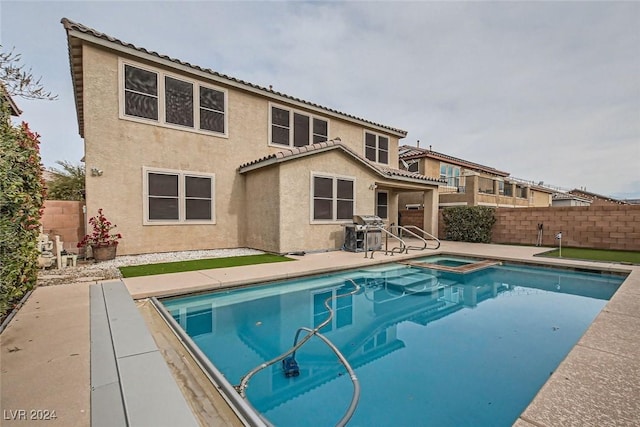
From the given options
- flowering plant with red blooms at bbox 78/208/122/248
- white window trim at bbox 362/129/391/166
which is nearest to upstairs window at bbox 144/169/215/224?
flowering plant with red blooms at bbox 78/208/122/248

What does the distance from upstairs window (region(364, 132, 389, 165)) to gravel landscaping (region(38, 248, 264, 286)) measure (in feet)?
30.9

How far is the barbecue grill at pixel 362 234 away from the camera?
11742 mm

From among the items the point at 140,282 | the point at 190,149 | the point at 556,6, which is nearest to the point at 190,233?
the point at 190,149

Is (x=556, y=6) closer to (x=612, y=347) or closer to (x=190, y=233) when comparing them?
(x=612, y=347)

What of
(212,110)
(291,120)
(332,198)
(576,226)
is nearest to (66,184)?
(212,110)

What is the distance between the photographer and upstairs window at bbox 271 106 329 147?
1334cm

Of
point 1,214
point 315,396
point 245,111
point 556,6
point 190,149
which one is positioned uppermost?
point 556,6

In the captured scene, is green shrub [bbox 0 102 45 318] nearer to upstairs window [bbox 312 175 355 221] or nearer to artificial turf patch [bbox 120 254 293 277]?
artificial turf patch [bbox 120 254 293 277]

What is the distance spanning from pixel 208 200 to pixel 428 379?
10.2m

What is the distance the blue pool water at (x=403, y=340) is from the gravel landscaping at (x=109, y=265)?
283cm

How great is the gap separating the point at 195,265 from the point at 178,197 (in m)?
3.66

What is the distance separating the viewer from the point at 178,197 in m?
10.8

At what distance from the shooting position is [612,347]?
3.54m

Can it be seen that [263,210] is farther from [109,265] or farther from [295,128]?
[109,265]
